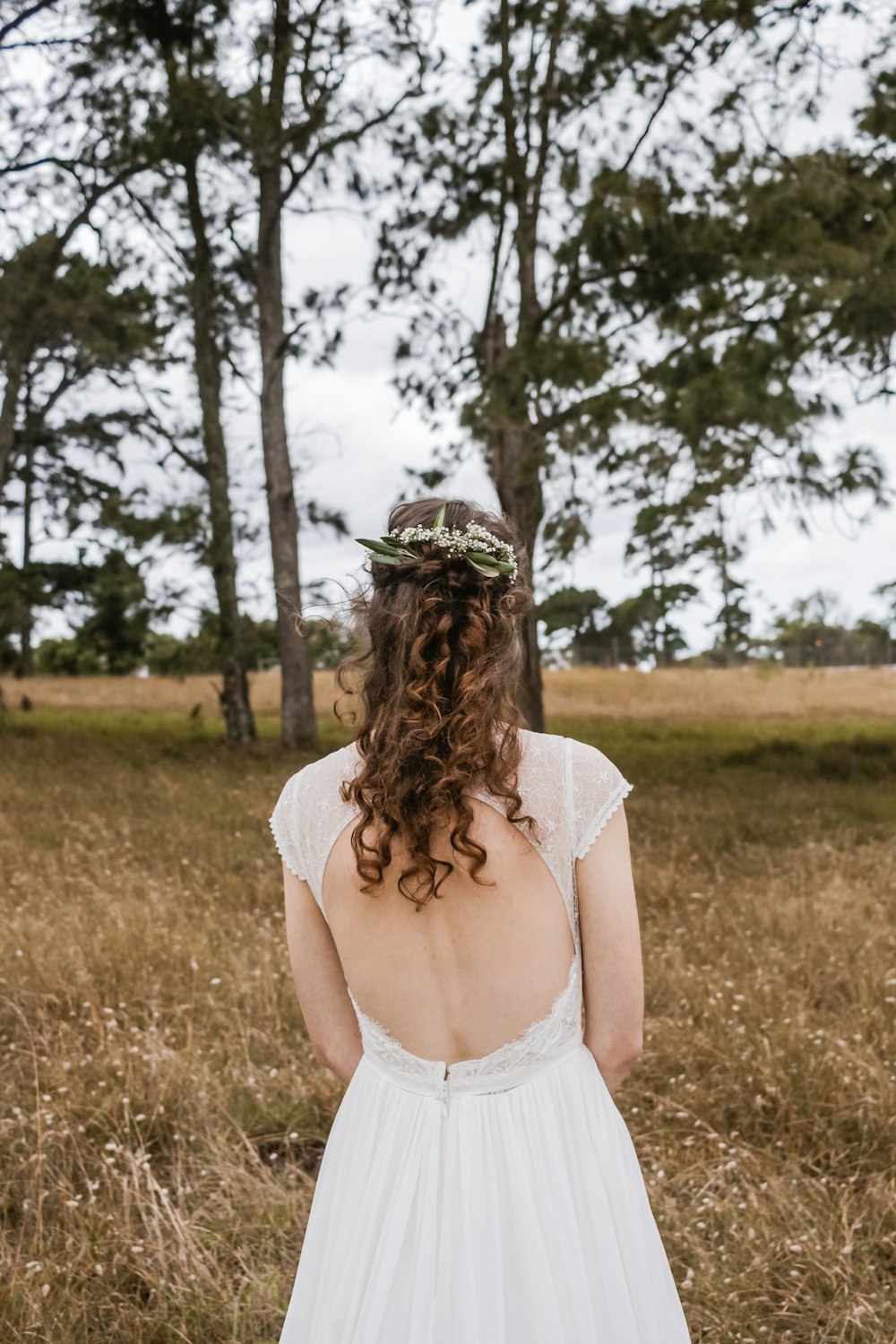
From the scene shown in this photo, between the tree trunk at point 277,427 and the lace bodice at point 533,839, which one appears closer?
the lace bodice at point 533,839

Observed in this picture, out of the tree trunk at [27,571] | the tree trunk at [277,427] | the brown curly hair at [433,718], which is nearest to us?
the brown curly hair at [433,718]

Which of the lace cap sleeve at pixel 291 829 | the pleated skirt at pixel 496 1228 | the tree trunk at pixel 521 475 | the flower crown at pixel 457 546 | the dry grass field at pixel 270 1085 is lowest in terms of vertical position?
the dry grass field at pixel 270 1085

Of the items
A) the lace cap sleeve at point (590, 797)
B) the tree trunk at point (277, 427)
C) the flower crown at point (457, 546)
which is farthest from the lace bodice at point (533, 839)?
the tree trunk at point (277, 427)

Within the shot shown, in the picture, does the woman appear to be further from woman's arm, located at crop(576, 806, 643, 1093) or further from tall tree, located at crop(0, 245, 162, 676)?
tall tree, located at crop(0, 245, 162, 676)

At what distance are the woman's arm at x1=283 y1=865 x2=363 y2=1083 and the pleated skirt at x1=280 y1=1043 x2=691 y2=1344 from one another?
22 centimetres

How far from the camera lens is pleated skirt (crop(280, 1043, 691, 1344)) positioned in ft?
5.67

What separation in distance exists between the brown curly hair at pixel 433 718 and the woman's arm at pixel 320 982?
10.6 inches

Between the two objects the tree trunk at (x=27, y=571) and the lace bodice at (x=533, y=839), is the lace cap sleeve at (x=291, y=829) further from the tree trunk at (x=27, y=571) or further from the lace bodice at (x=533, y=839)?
the tree trunk at (x=27, y=571)

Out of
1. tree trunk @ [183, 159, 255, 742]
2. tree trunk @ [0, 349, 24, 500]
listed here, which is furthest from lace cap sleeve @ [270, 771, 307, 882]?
tree trunk @ [0, 349, 24, 500]

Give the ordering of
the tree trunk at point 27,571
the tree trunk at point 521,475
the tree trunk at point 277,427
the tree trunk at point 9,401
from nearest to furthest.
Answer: the tree trunk at point 521,475
the tree trunk at point 277,427
the tree trunk at point 9,401
the tree trunk at point 27,571

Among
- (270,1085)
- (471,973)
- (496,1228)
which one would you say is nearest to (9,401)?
(270,1085)

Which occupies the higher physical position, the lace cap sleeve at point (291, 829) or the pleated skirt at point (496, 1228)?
the lace cap sleeve at point (291, 829)

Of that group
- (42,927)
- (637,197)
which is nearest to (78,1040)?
(42,927)

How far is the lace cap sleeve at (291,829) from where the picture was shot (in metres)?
1.92
